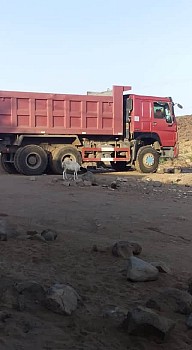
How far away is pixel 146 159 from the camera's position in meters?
22.4

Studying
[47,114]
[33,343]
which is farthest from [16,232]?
[47,114]

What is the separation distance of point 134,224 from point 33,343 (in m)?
5.38

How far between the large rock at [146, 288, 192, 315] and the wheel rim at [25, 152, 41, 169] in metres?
15.6

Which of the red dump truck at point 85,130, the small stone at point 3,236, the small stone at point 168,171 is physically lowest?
the small stone at point 3,236

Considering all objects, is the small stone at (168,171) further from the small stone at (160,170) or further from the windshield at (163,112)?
the windshield at (163,112)

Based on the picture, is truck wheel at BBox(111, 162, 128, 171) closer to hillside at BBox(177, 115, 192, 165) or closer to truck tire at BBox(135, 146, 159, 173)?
truck tire at BBox(135, 146, 159, 173)

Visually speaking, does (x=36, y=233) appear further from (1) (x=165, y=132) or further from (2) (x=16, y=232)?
(1) (x=165, y=132)

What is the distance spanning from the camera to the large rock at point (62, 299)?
4.45m

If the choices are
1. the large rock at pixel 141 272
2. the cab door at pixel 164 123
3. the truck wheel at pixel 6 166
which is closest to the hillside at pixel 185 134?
the cab door at pixel 164 123

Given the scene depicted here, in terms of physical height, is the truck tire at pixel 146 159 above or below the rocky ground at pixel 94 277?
above

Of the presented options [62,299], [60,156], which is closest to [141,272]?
[62,299]

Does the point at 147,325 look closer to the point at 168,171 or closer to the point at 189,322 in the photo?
the point at 189,322

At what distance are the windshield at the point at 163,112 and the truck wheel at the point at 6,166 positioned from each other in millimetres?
6524

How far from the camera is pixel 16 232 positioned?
735 centimetres
